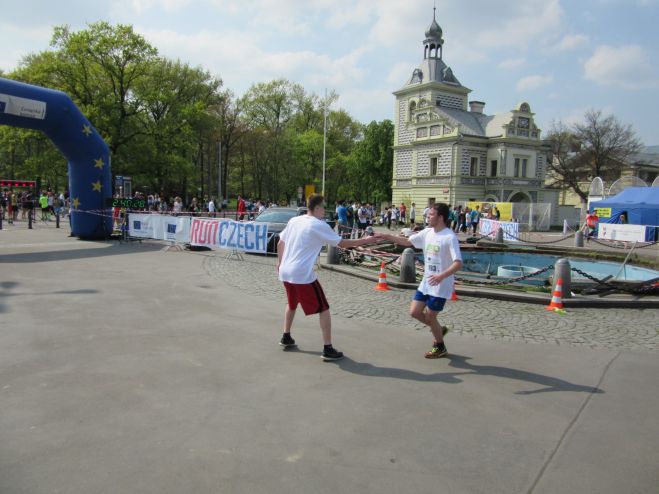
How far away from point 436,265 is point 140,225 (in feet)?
47.9

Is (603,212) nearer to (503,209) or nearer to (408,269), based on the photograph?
(503,209)

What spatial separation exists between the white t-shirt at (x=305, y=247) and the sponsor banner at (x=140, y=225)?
12.9 m

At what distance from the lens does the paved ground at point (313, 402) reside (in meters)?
3.20

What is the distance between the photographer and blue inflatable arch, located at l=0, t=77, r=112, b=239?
14236mm

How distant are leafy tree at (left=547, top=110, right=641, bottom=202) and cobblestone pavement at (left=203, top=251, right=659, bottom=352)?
54.7m

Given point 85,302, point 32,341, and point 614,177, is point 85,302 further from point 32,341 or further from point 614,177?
point 614,177

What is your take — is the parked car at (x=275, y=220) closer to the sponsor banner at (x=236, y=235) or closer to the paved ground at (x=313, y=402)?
the sponsor banner at (x=236, y=235)

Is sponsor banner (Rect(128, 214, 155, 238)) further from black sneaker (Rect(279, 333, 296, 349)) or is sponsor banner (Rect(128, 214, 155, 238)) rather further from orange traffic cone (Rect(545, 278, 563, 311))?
orange traffic cone (Rect(545, 278, 563, 311))

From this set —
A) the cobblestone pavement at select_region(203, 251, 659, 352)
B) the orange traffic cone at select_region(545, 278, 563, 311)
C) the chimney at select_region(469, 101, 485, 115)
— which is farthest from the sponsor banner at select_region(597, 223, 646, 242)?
the chimney at select_region(469, 101, 485, 115)

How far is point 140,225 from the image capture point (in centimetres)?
1758

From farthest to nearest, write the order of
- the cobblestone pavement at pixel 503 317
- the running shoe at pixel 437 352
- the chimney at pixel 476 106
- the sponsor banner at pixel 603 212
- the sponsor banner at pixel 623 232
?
1. the chimney at pixel 476 106
2. the sponsor banner at pixel 603 212
3. the sponsor banner at pixel 623 232
4. the cobblestone pavement at pixel 503 317
5. the running shoe at pixel 437 352

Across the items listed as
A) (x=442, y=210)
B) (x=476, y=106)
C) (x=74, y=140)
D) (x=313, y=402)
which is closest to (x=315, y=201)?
(x=442, y=210)

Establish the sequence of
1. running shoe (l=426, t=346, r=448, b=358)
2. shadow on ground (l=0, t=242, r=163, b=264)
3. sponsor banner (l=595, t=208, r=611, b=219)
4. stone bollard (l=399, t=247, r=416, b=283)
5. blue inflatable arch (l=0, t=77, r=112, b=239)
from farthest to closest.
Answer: sponsor banner (l=595, t=208, r=611, b=219) < blue inflatable arch (l=0, t=77, r=112, b=239) < shadow on ground (l=0, t=242, r=163, b=264) < stone bollard (l=399, t=247, r=416, b=283) < running shoe (l=426, t=346, r=448, b=358)

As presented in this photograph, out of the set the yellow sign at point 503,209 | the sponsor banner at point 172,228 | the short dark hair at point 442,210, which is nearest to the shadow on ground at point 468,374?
the short dark hair at point 442,210
